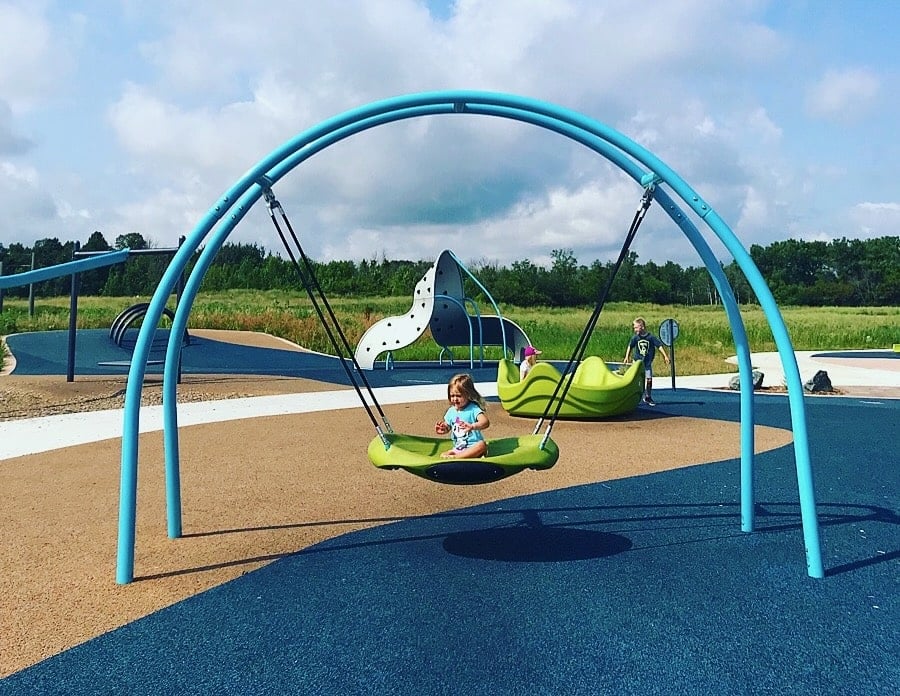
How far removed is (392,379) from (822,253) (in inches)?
3214

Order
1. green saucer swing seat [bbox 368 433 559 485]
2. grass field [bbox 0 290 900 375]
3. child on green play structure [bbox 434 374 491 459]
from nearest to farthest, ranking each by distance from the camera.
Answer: green saucer swing seat [bbox 368 433 559 485], child on green play structure [bbox 434 374 491 459], grass field [bbox 0 290 900 375]

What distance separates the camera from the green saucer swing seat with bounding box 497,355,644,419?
1041 centimetres

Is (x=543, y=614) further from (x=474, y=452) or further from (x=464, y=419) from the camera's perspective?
(x=464, y=419)

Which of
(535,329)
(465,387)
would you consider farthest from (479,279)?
(465,387)

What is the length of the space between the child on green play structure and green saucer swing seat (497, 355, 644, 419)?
523cm

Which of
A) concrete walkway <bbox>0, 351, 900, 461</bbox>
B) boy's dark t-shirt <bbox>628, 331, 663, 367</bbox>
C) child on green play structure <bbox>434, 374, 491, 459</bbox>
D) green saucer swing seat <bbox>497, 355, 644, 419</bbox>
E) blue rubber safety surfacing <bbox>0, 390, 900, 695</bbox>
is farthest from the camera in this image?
boy's dark t-shirt <bbox>628, 331, 663, 367</bbox>

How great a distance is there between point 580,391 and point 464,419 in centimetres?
547

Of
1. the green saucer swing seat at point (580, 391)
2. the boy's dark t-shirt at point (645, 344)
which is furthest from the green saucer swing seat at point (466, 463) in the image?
the boy's dark t-shirt at point (645, 344)

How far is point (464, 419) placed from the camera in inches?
202

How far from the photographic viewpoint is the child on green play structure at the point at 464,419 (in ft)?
16.6

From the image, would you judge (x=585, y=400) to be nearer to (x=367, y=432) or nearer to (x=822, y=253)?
(x=367, y=432)

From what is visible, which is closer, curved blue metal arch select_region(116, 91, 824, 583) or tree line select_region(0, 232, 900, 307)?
curved blue metal arch select_region(116, 91, 824, 583)

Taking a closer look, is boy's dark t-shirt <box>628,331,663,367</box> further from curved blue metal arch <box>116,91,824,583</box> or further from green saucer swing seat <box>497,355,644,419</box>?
curved blue metal arch <box>116,91,824,583</box>

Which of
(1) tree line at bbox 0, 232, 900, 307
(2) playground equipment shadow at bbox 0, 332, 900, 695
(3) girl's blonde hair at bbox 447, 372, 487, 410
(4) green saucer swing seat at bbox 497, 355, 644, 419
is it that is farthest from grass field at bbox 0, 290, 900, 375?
(3) girl's blonde hair at bbox 447, 372, 487, 410
